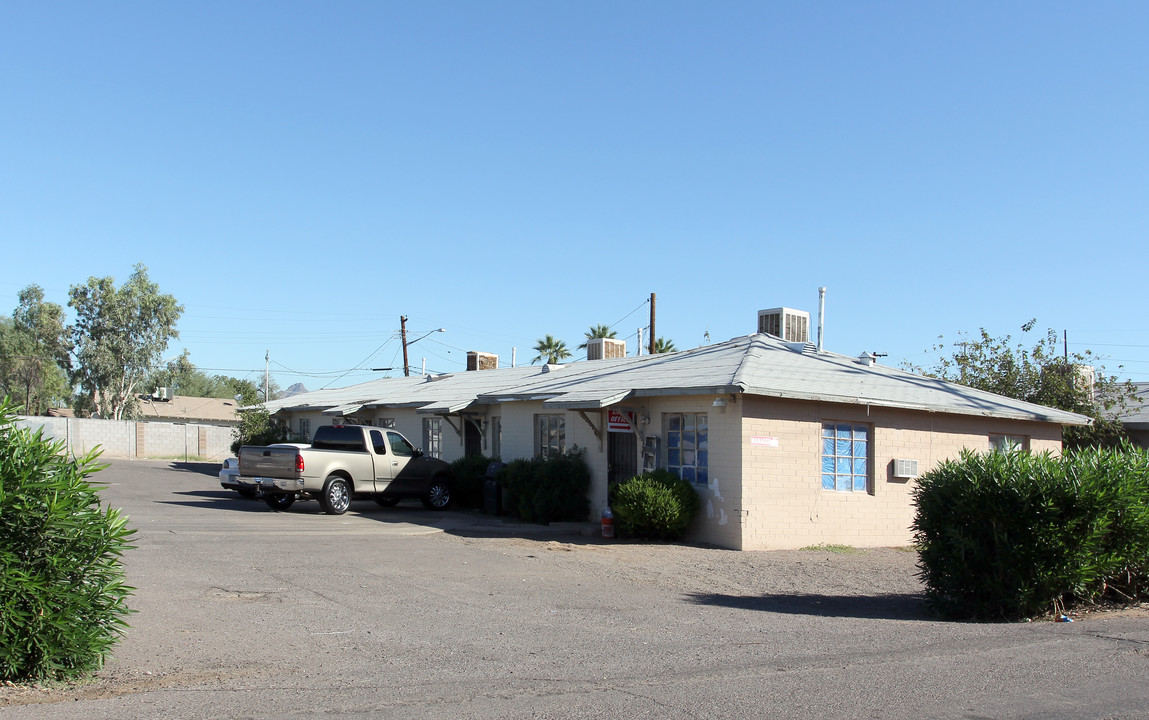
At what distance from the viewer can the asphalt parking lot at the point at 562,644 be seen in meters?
6.04

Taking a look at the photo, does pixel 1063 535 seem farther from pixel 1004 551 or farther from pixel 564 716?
pixel 564 716

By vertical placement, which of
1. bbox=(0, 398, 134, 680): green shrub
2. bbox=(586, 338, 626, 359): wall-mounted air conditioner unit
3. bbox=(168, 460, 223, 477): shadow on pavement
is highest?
bbox=(586, 338, 626, 359): wall-mounted air conditioner unit

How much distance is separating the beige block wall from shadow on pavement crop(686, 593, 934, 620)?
399cm

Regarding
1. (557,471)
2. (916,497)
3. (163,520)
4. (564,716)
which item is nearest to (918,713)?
(564,716)

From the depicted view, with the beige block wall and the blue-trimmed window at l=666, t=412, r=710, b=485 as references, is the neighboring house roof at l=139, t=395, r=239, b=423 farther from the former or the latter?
the beige block wall

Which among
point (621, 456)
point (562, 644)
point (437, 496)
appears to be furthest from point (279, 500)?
point (562, 644)

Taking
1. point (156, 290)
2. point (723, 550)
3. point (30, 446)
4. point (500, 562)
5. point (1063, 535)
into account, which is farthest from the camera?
point (156, 290)

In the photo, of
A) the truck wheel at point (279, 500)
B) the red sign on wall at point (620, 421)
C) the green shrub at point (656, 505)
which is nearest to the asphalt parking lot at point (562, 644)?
the green shrub at point (656, 505)

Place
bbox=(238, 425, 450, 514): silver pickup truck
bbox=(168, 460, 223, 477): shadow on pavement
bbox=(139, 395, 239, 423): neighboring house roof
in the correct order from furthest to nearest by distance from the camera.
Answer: bbox=(139, 395, 239, 423): neighboring house roof
bbox=(168, 460, 223, 477): shadow on pavement
bbox=(238, 425, 450, 514): silver pickup truck

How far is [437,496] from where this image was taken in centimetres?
2159

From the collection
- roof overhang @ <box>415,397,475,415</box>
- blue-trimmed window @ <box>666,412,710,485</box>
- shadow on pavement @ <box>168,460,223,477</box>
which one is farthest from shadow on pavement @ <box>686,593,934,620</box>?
shadow on pavement @ <box>168,460,223,477</box>

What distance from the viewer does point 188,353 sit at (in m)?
57.8

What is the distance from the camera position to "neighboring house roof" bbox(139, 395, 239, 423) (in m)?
63.5

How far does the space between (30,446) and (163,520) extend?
11769 millimetres
